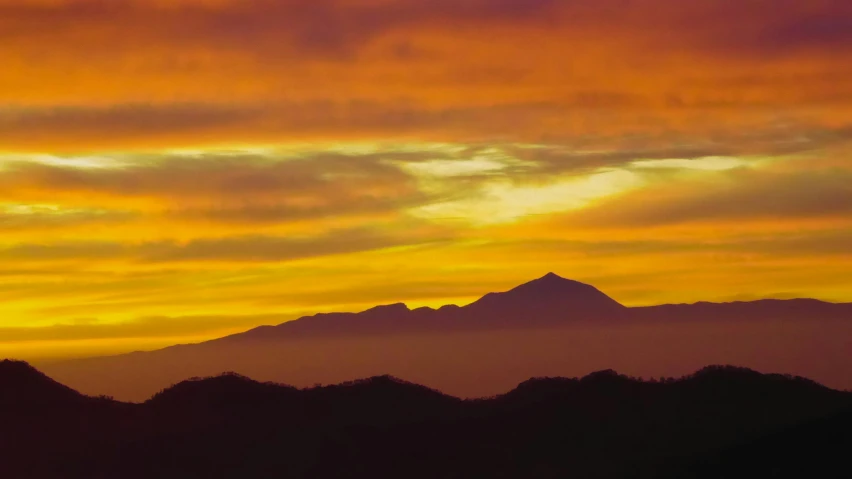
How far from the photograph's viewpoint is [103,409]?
15488cm

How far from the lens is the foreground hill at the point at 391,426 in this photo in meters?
129

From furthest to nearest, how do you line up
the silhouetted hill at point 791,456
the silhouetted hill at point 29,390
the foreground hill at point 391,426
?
the silhouetted hill at point 29,390, the foreground hill at point 391,426, the silhouetted hill at point 791,456

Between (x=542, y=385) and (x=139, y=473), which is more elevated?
(x=542, y=385)

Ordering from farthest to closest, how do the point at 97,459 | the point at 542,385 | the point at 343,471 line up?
the point at 542,385 < the point at 97,459 < the point at 343,471

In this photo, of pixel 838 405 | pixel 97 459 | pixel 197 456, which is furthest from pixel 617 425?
pixel 97 459

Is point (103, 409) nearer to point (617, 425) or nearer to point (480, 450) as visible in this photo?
point (480, 450)

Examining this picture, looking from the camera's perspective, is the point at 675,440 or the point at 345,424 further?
the point at 345,424

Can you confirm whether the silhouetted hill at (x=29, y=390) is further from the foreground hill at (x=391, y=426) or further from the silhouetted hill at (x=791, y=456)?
the silhouetted hill at (x=791, y=456)

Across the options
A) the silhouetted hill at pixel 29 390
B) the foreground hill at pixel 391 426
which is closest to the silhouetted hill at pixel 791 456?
the foreground hill at pixel 391 426

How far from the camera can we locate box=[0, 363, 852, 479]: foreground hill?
129 meters

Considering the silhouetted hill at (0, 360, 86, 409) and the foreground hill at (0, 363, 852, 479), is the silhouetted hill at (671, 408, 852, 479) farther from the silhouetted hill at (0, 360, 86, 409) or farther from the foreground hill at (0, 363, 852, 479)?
the silhouetted hill at (0, 360, 86, 409)

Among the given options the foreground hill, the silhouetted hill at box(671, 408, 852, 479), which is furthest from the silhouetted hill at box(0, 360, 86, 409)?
the silhouetted hill at box(671, 408, 852, 479)

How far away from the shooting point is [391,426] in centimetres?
13912

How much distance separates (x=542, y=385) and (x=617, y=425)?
1589 centimetres
